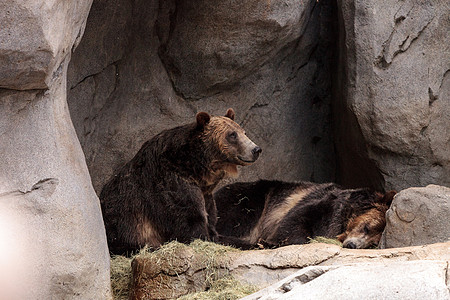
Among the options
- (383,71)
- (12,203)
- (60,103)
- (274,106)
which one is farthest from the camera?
(274,106)

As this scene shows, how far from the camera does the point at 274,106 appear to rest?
9.35 metres

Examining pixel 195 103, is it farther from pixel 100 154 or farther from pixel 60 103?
pixel 60 103

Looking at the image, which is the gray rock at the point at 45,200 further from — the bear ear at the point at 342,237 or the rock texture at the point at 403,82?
the rock texture at the point at 403,82

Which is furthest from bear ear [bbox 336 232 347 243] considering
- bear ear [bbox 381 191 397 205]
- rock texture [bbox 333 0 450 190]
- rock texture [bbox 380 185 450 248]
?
rock texture [bbox 333 0 450 190]

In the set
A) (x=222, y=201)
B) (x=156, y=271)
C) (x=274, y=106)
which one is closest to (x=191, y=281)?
(x=156, y=271)

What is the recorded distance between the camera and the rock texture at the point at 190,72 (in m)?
8.00

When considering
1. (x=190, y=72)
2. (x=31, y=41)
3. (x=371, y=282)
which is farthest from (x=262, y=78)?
(x=371, y=282)

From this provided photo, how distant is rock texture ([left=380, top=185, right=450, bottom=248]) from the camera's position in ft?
20.5

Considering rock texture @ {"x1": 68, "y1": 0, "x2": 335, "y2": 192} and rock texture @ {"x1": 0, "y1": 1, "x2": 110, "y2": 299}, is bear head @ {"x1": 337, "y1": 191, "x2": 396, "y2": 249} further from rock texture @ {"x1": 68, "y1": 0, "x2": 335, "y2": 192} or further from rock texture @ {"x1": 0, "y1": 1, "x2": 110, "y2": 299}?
rock texture @ {"x1": 0, "y1": 1, "x2": 110, "y2": 299}

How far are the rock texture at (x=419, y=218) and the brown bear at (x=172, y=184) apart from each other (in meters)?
1.57

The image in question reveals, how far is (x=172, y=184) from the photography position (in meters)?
7.02

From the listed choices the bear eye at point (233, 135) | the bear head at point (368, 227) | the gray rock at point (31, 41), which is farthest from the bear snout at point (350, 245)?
the gray rock at point (31, 41)

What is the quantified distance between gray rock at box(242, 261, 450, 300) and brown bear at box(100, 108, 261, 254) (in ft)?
8.50

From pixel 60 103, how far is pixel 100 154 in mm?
2567
